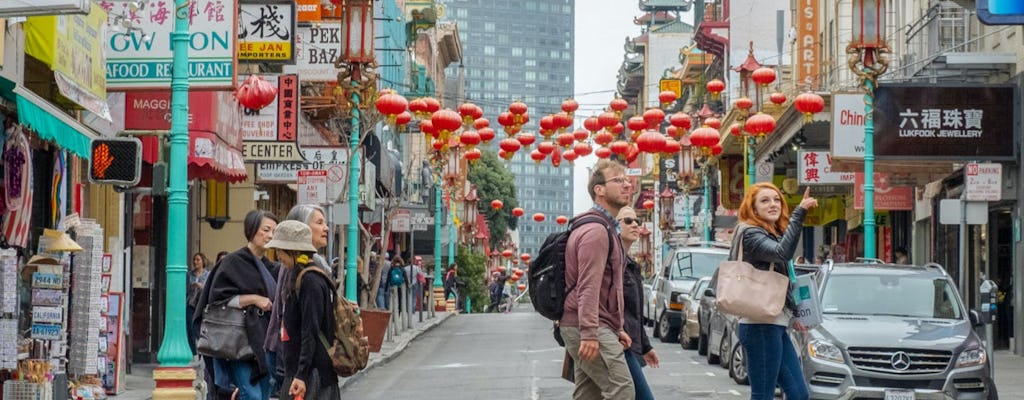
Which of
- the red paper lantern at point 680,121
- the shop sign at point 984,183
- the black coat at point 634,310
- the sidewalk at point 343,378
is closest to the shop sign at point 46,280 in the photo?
the sidewalk at point 343,378

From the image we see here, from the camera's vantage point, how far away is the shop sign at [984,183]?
2444cm

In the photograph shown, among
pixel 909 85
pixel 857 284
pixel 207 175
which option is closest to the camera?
pixel 857 284

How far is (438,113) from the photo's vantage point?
108 ft

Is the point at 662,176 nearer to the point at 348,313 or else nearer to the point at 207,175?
the point at 207,175

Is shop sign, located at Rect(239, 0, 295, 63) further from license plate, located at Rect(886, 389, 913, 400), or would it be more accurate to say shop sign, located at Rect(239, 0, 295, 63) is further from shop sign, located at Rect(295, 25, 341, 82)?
license plate, located at Rect(886, 389, 913, 400)

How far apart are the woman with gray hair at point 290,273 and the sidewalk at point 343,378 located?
7.10m

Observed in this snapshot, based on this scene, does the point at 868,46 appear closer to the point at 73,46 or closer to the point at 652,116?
the point at 73,46

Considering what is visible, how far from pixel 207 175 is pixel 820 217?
1103 inches

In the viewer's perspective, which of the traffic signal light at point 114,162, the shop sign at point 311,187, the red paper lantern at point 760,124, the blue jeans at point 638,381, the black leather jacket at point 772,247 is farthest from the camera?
the red paper lantern at point 760,124

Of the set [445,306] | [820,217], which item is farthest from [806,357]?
[445,306]

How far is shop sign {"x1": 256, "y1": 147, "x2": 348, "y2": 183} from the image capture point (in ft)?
93.4

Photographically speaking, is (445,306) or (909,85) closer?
(909,85)

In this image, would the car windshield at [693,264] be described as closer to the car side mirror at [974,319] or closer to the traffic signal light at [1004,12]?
the car side mirror at [974,319]

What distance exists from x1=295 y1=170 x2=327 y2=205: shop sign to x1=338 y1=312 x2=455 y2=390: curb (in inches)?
102
